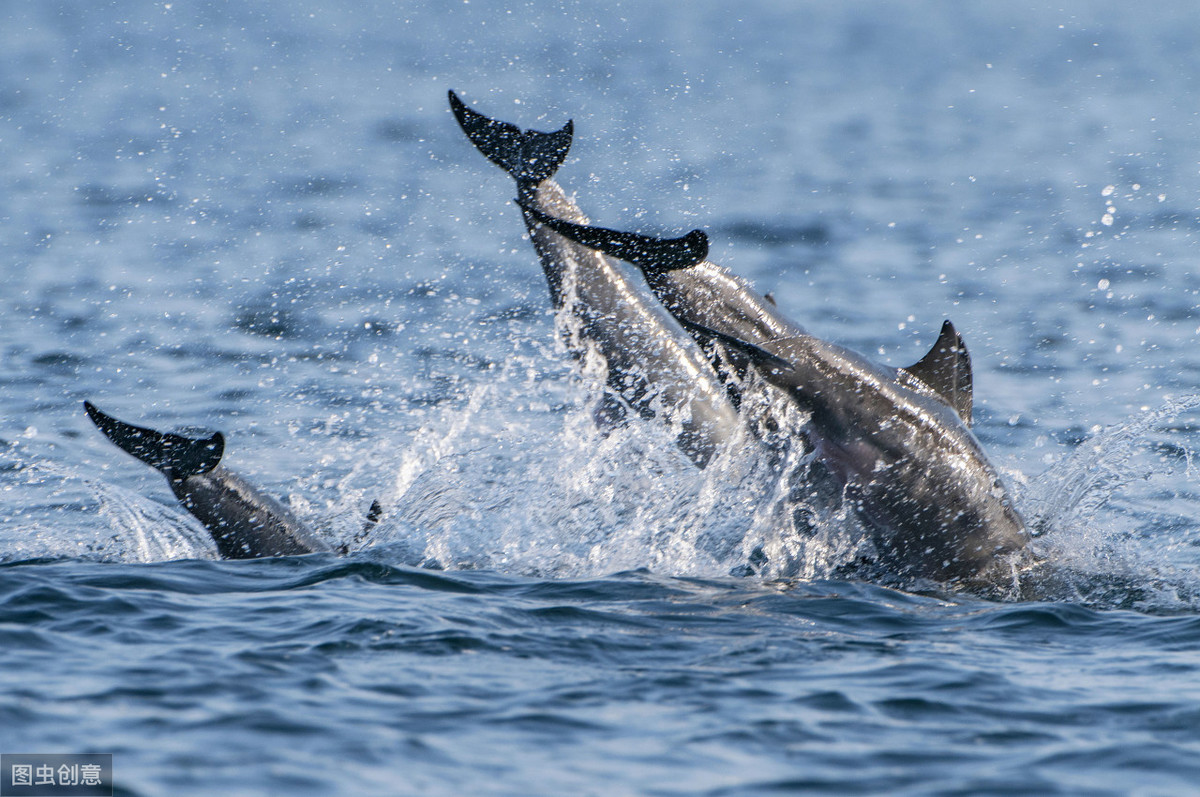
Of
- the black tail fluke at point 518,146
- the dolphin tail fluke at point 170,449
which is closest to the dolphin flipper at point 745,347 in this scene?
the black tail fluke at point 518,146

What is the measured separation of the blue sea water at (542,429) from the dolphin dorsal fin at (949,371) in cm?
133

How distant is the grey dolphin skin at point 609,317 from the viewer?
11281 mm

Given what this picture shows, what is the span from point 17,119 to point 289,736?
28.6m

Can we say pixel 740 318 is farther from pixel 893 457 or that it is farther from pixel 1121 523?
pixel 1121 523

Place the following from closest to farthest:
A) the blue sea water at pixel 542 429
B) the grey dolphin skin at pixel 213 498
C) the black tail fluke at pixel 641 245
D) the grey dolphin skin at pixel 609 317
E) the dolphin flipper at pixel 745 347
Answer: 1. the blue sea water at pixel 542 429
2. the dolphin flipper at pixel 745 347
3. the black tail fluke at pixel 641 245
4. the grey dolphin skin at pixel 213 498
5. the grey dolphin skin at pixel 609 317

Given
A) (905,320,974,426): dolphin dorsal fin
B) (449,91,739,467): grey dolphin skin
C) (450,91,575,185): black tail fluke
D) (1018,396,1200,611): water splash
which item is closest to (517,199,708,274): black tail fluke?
(449,91,739,467): grey dolphin skin

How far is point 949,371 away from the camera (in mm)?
10297

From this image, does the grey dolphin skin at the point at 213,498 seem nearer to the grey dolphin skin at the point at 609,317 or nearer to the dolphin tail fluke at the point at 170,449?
the dolphin tail fluke at the point at 170,449

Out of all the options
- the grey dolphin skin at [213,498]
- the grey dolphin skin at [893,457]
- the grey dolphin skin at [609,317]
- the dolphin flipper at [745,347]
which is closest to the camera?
the dolphin flipper at [745,347]

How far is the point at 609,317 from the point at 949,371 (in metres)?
2.66

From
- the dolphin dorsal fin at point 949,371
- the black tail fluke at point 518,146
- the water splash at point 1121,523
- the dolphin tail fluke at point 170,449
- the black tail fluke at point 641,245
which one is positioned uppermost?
the black tail fluke at point 518,146

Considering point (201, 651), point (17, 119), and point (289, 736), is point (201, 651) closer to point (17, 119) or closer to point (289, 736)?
point (289, 736)

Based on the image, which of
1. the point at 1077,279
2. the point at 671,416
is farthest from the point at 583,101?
the point at 671,416

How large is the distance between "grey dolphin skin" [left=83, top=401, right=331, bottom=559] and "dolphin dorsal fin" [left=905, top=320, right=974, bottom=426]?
→ 4.55 m
